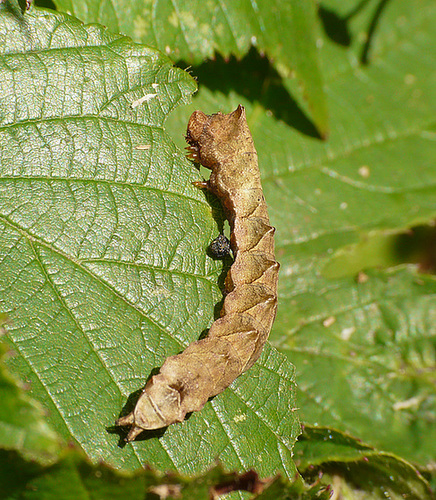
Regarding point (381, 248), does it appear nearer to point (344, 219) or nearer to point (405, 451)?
point (344, 219)

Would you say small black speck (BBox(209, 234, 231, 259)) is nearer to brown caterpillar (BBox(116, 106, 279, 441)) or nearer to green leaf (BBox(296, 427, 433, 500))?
brown caterpillar (BBox(116, 106, 279, 441))

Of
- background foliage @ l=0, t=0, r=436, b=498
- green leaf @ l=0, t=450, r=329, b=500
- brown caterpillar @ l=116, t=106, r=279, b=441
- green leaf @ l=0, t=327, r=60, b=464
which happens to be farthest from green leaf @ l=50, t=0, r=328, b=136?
green leaf @ l=0, t=450, r=329, b=500

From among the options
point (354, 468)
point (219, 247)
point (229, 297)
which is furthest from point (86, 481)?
point (354, 468)

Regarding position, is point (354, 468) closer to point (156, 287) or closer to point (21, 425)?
point (156, 287)

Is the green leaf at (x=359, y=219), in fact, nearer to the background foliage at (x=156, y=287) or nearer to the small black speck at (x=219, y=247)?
the background foliage at (x=156, y=287)

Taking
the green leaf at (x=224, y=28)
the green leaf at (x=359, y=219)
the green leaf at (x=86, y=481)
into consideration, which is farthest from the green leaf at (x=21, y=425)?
the green leaf at (x=359, y=219)

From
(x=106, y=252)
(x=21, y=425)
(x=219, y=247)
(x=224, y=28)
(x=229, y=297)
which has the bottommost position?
(x=229, y=297)

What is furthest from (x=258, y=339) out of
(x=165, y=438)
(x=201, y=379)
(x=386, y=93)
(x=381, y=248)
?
(x=386, y=93)
